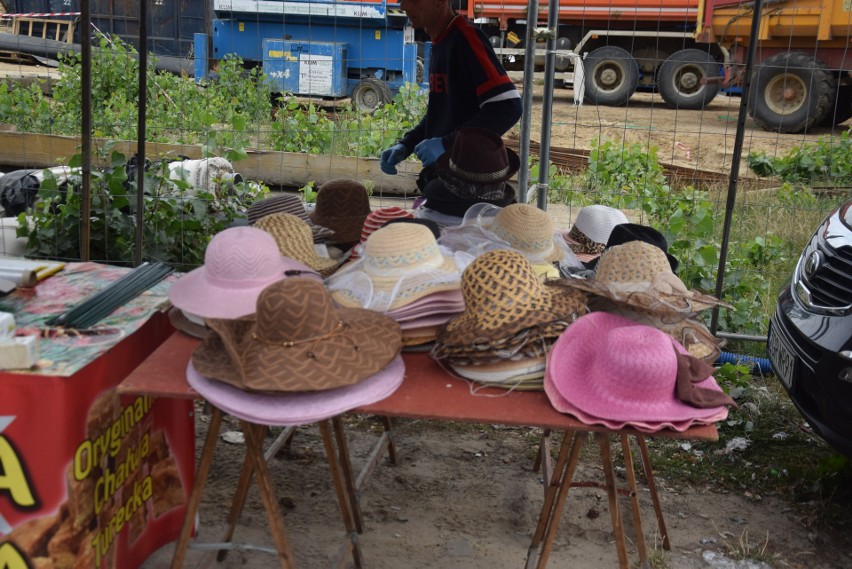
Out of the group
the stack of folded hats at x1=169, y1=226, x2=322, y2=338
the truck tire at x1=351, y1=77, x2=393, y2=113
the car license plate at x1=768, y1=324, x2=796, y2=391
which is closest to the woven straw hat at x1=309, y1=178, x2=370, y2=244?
the stack of folded hats at x1=169, y1=226, x2=322, y2=338

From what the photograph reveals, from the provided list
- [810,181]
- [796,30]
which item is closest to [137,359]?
[810,181]

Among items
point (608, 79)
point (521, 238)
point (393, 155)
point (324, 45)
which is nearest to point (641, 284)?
point (521, 238)

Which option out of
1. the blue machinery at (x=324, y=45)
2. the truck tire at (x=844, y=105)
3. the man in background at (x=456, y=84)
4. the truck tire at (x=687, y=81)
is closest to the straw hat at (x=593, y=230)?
the man in background at (x=456, y=84)

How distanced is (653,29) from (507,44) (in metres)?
2.72

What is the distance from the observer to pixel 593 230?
3824 millimetres

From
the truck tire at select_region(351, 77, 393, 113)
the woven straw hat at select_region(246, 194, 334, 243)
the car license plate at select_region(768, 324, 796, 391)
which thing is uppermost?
the truck tire at select_region(351, 77, 393, 113)

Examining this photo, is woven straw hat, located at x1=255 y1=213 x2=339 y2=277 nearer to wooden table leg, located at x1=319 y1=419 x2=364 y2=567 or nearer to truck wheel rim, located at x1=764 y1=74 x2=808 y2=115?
wooden table leg, located at x1=319 y1=419 x2=364 y2=567

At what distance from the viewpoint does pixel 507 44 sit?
55.8 ft

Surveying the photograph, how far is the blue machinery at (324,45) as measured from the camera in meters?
13.7

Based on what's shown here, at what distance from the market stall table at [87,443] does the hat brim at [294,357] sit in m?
0.32

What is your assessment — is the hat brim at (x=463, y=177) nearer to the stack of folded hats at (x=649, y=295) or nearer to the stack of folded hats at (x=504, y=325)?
the stack of folded hats at (x=649, y=295)

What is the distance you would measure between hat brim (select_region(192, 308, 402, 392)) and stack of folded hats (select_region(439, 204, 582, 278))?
915mm

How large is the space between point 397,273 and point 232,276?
0.50 m

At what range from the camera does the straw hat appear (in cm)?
380
